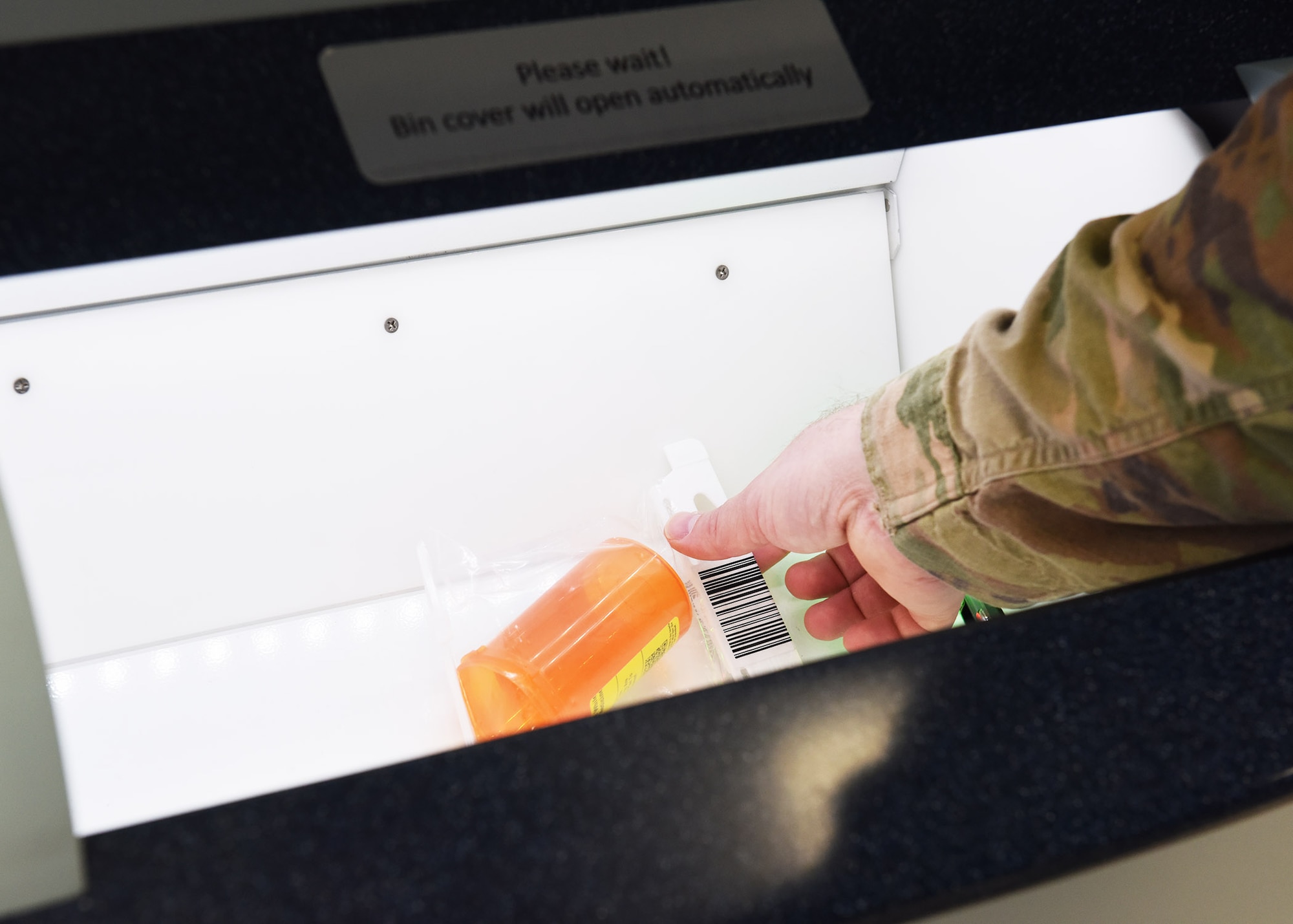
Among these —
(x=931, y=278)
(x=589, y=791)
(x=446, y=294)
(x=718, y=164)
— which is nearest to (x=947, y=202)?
(x=931, y=278)

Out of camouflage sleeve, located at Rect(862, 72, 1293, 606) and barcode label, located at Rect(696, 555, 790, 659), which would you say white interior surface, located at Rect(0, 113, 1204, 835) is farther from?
camouflage sleeve, located at Rect(862, 72, 1293, 606)

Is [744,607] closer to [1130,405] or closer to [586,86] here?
[1130,405]

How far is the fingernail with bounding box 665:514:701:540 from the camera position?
3.09ft

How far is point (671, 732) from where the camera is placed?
0.97ft

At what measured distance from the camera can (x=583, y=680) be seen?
819mm

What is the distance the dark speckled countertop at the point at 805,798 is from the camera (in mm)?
266

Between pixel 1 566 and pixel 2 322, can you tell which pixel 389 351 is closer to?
pixel 2 322

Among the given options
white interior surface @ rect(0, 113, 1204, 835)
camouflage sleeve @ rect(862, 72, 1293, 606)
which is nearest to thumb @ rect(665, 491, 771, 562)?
white interior surface @ rect(0, 113, 1204, 835)

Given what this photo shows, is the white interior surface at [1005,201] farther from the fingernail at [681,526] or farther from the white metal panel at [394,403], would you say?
the fingernail at [681,526]

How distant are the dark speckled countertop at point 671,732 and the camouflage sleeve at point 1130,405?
0.37 feet

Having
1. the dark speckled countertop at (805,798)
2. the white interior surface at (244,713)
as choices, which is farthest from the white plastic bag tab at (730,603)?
the dark speckled countertop at (805,798)

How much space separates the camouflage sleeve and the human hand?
0.12m

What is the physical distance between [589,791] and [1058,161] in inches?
34.5

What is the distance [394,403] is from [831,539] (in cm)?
48
